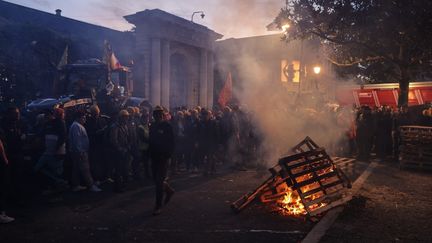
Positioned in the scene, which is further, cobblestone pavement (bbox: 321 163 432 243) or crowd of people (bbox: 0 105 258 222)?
crowd of people (bbox: 0 105 258 222)

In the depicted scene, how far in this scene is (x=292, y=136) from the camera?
41.2ft

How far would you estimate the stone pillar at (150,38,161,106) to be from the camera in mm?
18438

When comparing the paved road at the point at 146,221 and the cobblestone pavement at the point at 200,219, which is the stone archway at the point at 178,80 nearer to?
the cobblestone pavement at the point at 200,219

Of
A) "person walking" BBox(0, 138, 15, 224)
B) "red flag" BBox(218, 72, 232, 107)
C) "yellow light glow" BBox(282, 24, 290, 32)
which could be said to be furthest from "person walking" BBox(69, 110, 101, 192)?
"yellow light glow" BBox(282, 24, 290, 32)

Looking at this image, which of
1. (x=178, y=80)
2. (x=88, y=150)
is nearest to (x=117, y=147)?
(x=88, y=150)

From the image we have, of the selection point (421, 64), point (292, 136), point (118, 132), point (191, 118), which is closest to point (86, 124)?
point (118, 132)

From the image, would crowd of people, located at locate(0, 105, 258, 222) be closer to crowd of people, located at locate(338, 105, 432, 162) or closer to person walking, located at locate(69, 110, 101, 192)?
person walking, located at locate(69, 110, 101, 192)

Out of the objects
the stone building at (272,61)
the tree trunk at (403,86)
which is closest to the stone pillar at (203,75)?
the stone building at (272,61)

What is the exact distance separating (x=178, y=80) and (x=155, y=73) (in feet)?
11.7

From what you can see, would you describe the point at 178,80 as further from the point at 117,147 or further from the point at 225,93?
the point at 117,147

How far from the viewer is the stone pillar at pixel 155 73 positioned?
1844cm

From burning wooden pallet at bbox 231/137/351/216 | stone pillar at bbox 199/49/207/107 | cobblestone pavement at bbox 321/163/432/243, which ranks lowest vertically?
cobblestone pavement at bbox 321/163/432/243

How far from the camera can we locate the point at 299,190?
18.7ft

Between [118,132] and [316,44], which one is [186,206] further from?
[316,44]
